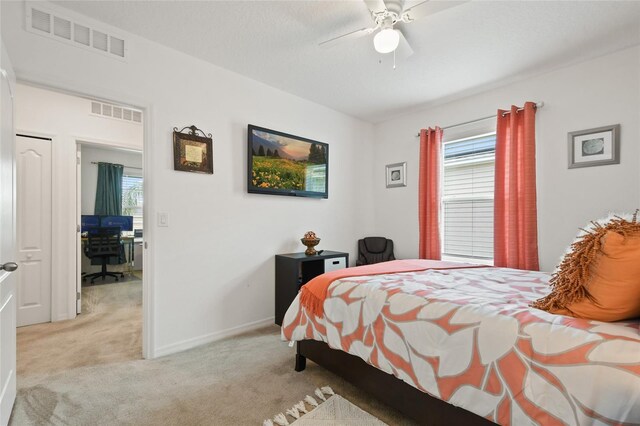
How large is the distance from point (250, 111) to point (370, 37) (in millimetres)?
1377

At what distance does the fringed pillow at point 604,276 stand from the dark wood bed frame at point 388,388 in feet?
1.95

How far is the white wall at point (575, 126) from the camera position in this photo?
2.53 metres

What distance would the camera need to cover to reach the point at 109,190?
5922mm

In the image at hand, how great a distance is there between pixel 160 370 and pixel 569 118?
13.2ft

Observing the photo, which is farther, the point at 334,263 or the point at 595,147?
the point at 334,263

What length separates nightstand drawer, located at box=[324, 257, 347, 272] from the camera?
3.38 meters

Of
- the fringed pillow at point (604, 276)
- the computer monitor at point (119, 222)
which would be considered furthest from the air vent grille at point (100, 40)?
the computer monitor at point (119, 222)

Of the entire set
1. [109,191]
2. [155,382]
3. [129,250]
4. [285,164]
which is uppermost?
[285,164]

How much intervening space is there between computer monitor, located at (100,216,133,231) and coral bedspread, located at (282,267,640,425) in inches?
209

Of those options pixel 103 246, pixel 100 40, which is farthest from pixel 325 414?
pixel 103 246

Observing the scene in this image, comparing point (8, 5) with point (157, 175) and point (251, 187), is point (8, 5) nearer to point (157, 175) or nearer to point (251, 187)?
point (157, 175)

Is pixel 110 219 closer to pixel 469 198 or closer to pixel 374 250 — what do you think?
pixel 374 250

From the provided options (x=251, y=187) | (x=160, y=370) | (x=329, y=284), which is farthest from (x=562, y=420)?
(x=251, y=187)

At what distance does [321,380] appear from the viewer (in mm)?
2074
